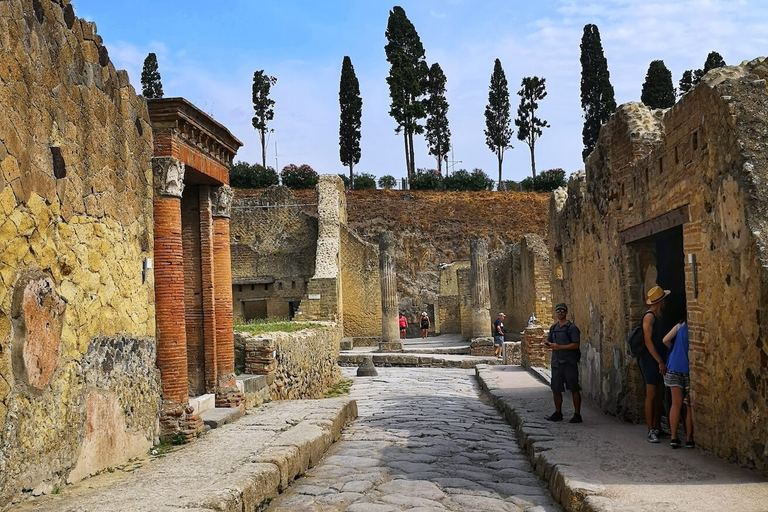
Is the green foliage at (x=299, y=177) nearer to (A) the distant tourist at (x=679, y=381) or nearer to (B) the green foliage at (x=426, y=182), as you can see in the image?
(B) the green foliage at (x=426, y=182)

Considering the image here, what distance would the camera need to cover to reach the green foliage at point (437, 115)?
2239 inches

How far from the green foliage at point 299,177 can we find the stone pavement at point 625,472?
39072mm

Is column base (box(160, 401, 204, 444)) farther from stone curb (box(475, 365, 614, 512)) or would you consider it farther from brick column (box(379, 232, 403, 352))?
brick column (box(379, 232, 403, 352))

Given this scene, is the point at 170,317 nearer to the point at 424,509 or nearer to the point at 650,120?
the point at 424,509

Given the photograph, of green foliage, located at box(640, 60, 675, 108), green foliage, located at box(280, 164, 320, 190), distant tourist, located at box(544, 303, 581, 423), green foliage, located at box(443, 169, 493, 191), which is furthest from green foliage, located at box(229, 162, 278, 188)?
distant tourist, located at box(544, 303, 581, 423)

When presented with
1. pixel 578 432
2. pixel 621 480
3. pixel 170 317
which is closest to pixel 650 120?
pixel 578 432

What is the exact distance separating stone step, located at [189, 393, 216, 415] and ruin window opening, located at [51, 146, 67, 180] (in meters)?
3.47

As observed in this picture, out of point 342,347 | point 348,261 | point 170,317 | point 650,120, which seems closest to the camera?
point 170,317

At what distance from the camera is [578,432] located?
26.6ft

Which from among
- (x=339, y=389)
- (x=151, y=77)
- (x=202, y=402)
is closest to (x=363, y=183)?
(x=151, y=77)

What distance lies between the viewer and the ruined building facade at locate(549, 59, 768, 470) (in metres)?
5.50

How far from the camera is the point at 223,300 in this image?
33.8 feet

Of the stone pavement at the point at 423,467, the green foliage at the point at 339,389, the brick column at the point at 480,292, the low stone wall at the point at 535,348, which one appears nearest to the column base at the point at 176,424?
the stone pavement at the point at 423,467

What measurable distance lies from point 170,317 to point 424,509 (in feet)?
11.5
